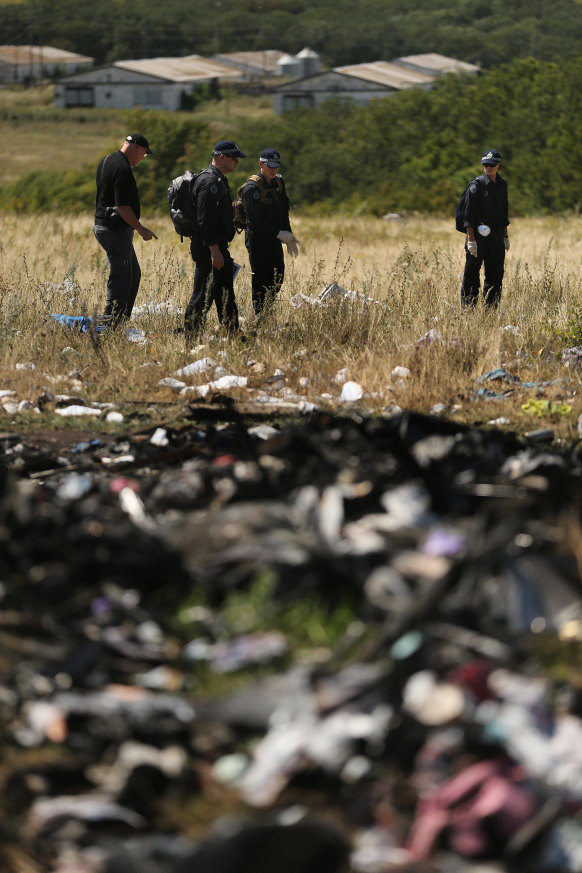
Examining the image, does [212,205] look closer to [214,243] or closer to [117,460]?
[214,243]

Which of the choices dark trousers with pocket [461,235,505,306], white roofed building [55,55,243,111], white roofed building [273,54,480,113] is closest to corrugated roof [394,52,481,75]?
white roofed building [273,54,480,113]

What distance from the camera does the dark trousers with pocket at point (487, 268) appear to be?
934cm

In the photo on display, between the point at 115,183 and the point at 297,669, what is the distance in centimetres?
566

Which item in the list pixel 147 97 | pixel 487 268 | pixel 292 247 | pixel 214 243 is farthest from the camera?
pixel 147 97

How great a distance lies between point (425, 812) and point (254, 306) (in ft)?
20.7

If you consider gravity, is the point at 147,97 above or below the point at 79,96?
above

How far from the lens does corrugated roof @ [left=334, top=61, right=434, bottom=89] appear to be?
7934 cm

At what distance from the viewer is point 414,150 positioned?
126 ft

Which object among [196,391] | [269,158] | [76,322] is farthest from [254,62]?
[196,391]

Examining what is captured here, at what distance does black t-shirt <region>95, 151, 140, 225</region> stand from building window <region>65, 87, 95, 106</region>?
7908 cm

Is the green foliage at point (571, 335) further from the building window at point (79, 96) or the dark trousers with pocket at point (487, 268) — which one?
the building window at point (79, 96)

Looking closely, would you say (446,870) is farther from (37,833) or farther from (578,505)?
Answer: (578,505)

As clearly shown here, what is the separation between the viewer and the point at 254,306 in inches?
330

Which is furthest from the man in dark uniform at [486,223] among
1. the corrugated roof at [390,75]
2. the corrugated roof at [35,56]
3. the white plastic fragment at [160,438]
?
the corrugated roof at [35,56]
